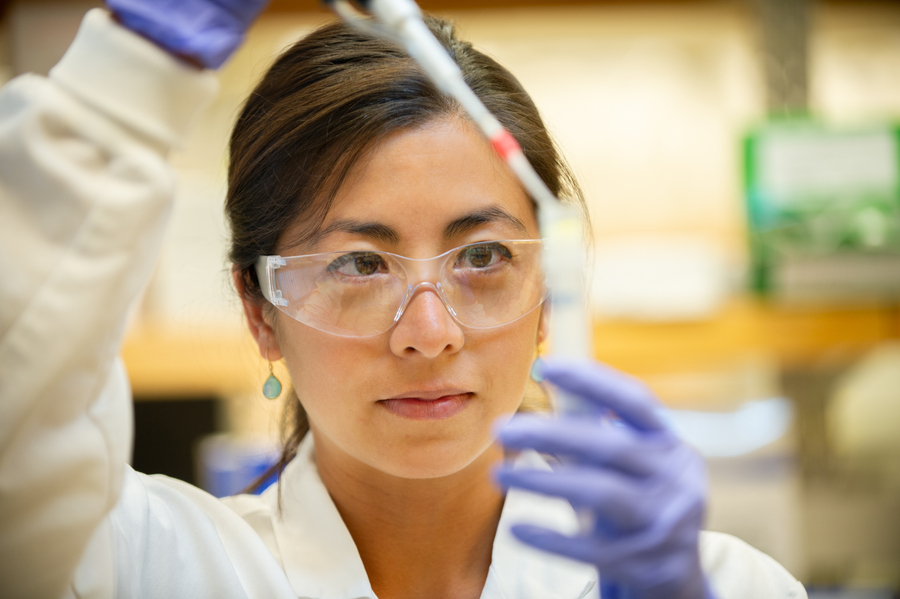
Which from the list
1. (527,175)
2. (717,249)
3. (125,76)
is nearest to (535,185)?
(527,175)

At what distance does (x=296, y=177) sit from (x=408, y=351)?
1.08 feet

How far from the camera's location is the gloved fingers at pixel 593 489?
2.39 ft

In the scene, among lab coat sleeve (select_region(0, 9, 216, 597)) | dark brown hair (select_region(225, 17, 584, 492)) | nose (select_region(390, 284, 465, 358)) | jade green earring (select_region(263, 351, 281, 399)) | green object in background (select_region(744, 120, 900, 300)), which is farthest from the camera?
green object in background (select_region(744, 120, 900, 300))

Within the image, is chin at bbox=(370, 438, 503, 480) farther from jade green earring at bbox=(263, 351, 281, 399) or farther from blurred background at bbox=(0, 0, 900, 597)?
blurred background at bbox=(0, 0, 900, 597)

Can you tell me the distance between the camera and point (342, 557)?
1.12m

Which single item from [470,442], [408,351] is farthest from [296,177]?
[470,442]

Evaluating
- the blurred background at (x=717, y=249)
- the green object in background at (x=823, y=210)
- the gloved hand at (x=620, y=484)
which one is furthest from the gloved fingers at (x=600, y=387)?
the green object in background at (x=823, y=210)

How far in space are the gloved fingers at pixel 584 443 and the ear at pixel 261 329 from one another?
52 cm

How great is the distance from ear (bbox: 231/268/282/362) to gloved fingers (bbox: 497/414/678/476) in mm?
525

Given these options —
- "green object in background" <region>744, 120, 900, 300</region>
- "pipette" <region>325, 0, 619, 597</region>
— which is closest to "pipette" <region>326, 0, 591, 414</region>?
"pipette" <region>325, 0, 619, 597</region>

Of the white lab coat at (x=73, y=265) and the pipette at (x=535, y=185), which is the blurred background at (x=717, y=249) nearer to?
the white lab coat at (x=73, y=265)

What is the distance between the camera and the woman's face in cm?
95

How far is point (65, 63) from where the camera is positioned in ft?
2.39

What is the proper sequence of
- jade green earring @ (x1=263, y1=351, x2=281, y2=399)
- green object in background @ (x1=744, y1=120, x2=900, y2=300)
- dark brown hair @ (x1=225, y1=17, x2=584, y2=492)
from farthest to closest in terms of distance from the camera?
green object in background @ (x1=744, y1=120, x2=900, y2=300)
jade green earring @ (x1=263, y1=351, x2=281, y2=399)
dark brown hair @ (x1=225, y1=17, x2=584, y2=492)
